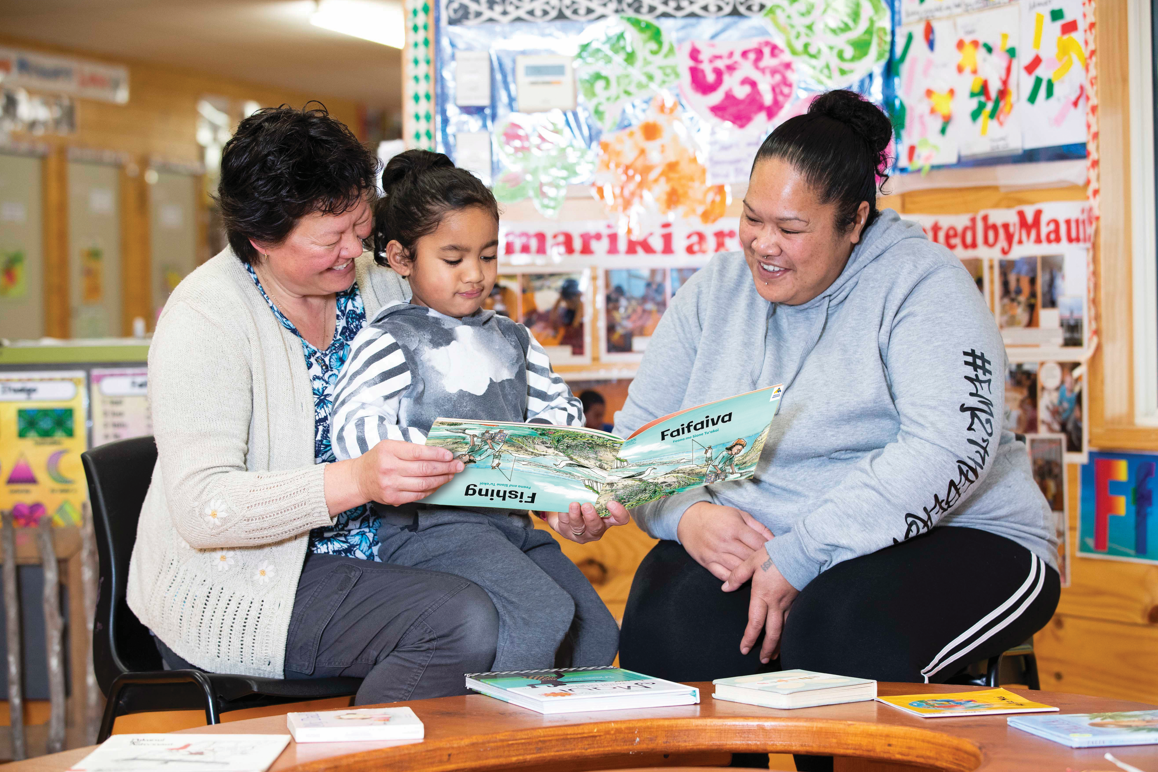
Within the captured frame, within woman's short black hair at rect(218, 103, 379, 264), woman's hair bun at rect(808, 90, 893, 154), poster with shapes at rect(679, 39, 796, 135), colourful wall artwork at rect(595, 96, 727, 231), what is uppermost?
poster with shapes at rect(679, 39, 796, 135)

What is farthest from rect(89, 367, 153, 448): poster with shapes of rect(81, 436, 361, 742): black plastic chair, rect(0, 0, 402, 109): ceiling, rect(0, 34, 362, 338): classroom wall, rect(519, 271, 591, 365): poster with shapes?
rect(0, 34, 362, 338): classroom wall

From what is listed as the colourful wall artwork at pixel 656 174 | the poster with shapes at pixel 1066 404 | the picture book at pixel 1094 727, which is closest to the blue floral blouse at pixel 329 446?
the picture book at pixel 1094 727

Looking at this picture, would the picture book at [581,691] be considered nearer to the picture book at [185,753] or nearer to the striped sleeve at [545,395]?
the picture book at [185,753]

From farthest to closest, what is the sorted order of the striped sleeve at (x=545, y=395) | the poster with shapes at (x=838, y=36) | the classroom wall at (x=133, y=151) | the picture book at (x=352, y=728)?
the classroom wall at (x=133, y=151) → the poster with shapes at (x=838, y=36) → the striped sleeve at (x=545, y=395) → the picture book at (x=352, y=728)

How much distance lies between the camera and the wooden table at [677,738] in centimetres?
106

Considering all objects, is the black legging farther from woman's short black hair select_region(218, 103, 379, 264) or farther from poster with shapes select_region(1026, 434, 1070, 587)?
poster with shapes select_region(1026, 434, 1070, 587)

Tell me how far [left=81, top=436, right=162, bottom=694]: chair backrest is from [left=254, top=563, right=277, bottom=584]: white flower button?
0.29m

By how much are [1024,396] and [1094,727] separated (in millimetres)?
1927

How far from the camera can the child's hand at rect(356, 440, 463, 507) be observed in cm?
147

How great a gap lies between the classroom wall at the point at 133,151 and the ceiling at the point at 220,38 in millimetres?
124

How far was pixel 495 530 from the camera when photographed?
179 centimetres

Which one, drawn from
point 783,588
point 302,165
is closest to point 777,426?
point 783,588

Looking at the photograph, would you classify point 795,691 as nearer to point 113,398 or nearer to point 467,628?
point 467,628

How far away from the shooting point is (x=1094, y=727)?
1109 mm
